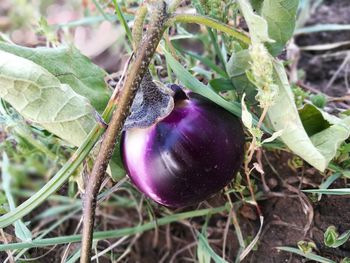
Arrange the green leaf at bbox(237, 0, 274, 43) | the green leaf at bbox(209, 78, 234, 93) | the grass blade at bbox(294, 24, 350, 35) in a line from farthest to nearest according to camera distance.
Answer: the grass blade at bbox(294, 24, 350, 35), the green leaf at bbox(209, 78, 234, 93), the green leaf at bbox(237, 0, 274, 43)

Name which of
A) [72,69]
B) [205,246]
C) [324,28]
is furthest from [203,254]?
[324,28]

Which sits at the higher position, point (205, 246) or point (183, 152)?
point (183, 152)

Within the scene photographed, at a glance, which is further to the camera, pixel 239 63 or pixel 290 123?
pixel 239 63

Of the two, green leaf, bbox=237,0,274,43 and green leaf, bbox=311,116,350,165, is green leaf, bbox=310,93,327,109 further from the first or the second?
green leaf, bbox=237,0,274,43

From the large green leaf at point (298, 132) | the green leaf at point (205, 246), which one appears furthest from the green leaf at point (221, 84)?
the green leaf at point (205, 246)

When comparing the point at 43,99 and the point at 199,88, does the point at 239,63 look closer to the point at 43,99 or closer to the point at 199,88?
the point at 199,88

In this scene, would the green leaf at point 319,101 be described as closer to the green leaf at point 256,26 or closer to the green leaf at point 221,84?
the green leaf at point 221,84

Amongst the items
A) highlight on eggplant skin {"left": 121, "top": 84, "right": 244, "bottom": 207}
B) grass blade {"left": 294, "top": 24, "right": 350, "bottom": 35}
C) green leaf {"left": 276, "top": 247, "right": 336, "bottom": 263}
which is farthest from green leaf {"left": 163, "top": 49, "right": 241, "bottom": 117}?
grass blade {"left": 294, "top": 24, "right": 350, "bottom": 35}
